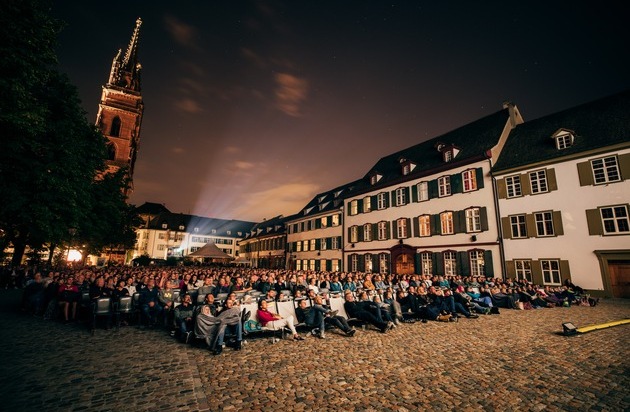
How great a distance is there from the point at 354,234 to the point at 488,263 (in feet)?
49.0

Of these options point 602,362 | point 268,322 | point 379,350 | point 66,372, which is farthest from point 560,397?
point 66,372

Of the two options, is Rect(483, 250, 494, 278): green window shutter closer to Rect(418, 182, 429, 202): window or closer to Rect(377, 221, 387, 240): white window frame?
Rect(418, 182, 429, 202): window

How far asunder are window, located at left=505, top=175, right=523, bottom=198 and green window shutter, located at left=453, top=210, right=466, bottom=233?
11.2ft

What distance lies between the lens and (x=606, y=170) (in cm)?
1758

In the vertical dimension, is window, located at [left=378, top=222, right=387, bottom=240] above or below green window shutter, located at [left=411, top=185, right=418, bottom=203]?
below

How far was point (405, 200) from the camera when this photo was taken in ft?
93.6

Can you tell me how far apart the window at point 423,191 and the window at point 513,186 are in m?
6.36

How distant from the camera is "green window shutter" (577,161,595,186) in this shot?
18.0 m

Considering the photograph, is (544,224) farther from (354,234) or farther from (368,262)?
(354,234)

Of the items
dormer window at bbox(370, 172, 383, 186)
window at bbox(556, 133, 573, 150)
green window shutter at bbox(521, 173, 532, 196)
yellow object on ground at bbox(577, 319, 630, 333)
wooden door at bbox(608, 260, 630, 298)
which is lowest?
yellow object on ground at bbox(577, 319, 630, 333)

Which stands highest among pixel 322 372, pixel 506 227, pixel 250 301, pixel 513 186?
pixel 513 186

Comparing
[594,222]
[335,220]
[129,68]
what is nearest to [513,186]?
[594,222]

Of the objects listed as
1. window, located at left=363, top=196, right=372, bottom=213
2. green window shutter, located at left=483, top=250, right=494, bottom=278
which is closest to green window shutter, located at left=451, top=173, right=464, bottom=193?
green window shutter, located at left=483, top=250, right=494, bottom=278

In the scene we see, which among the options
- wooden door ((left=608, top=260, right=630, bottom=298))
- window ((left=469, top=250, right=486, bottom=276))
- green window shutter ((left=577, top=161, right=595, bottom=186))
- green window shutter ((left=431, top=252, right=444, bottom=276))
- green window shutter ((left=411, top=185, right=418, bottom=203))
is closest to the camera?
wooden door ((left=608, top=260, right=630, bottom=298))
